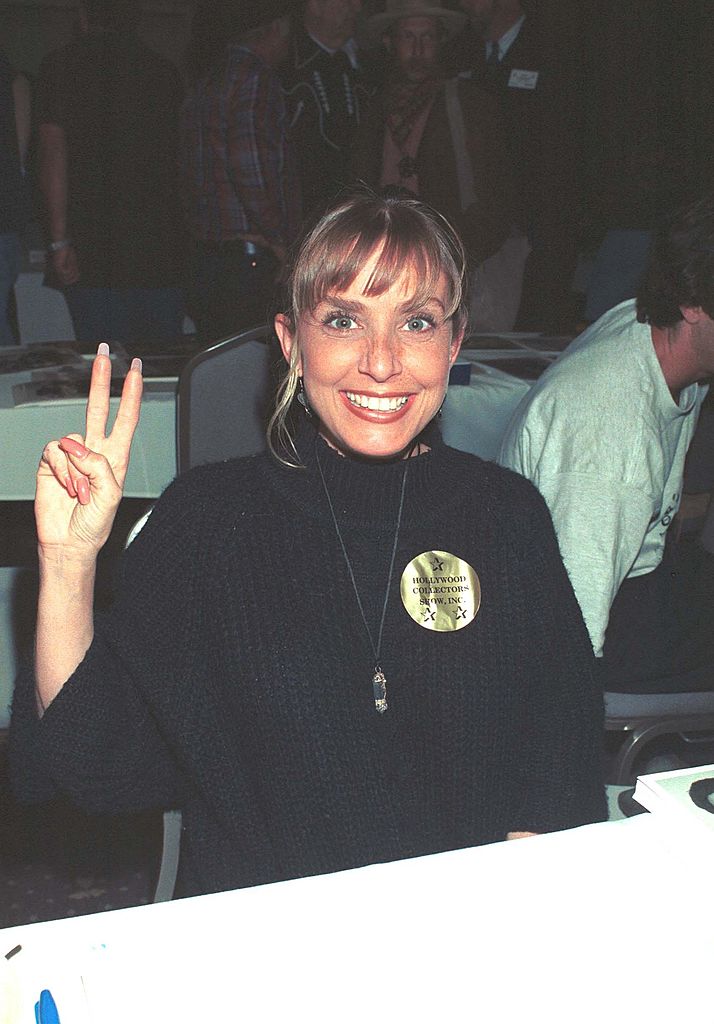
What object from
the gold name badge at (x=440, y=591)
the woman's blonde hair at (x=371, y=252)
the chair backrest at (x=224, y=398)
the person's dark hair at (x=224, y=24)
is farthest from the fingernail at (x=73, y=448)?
the person's dark hair at (x=224, y=24)

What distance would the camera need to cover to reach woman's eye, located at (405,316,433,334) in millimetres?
1254

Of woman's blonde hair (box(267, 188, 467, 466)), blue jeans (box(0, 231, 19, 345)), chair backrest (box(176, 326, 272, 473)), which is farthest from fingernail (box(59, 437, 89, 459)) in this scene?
blue jeans (box(0, 231, 19, 345))

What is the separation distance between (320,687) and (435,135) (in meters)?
2.23

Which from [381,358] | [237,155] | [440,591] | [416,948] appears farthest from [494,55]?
[416,948]

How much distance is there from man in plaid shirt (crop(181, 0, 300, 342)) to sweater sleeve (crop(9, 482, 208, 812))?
1.87 metres

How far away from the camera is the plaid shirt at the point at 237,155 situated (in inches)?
118

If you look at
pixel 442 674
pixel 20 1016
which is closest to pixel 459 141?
pixel 442 674

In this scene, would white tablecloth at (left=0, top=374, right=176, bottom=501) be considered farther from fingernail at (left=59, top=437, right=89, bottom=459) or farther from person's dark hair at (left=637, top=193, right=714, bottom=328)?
fingernail at (left=59, top=437, right=89, bottom=459)

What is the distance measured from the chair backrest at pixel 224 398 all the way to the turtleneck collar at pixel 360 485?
2.14 ft

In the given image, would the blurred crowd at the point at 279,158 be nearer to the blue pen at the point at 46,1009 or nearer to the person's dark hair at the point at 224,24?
the person's dark hair at the point at 224,24

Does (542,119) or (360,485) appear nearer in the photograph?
(360,485)

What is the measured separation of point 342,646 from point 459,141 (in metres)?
2.17

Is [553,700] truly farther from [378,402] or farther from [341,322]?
[341,322]

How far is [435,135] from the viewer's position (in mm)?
2947
